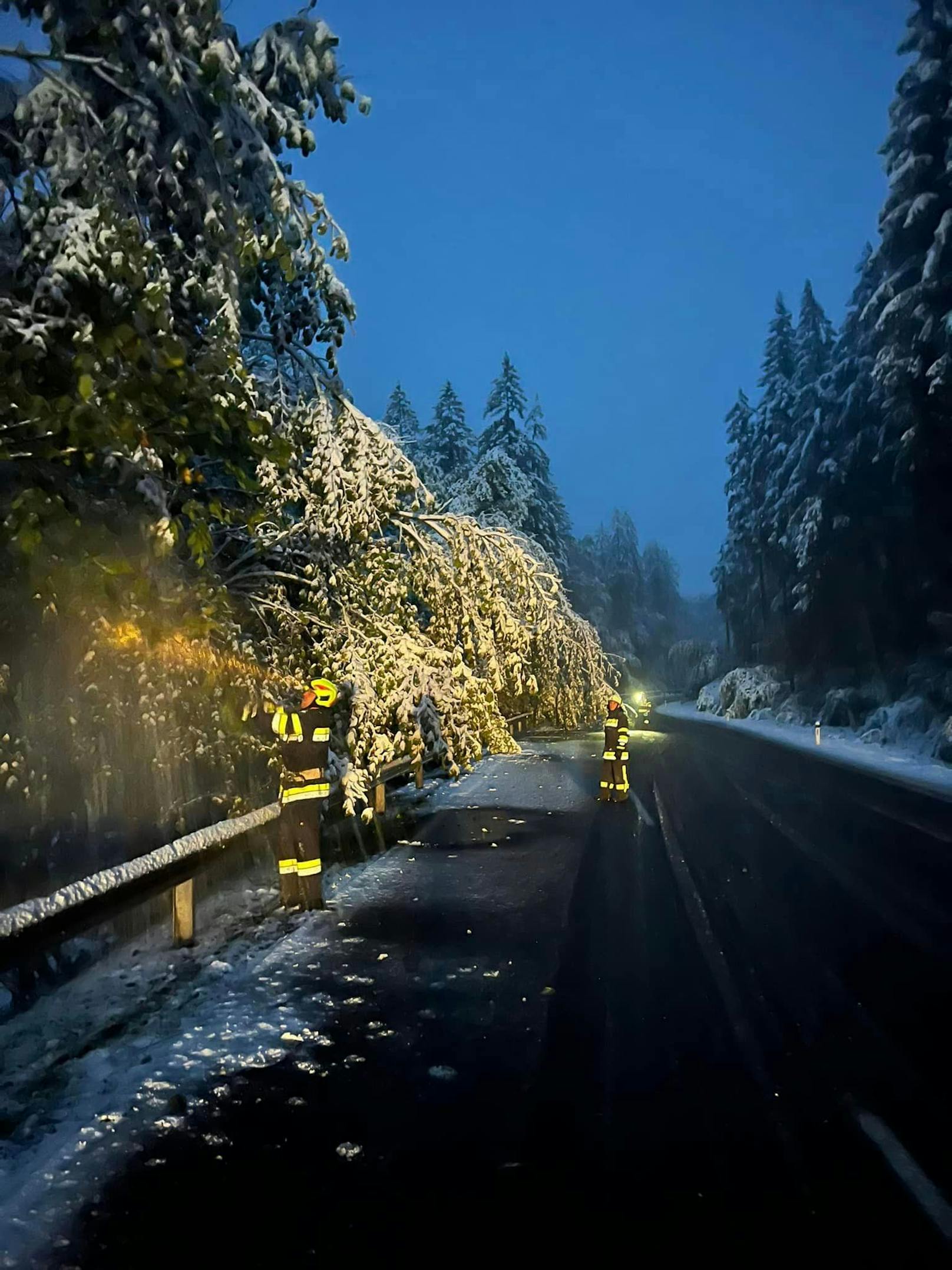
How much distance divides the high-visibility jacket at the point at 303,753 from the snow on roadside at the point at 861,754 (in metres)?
12.5

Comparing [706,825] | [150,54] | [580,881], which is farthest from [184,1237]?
[706,825]

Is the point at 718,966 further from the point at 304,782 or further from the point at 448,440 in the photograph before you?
the point at 448,440

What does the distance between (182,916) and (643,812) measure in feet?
27.8

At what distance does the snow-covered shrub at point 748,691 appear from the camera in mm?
45188

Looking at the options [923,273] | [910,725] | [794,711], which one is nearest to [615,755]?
[910,725]

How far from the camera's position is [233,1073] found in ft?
15.0

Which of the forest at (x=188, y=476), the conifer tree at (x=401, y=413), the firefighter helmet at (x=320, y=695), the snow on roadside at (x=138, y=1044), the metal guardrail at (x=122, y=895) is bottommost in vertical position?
the snow on roadside at (x=138, y=1044)

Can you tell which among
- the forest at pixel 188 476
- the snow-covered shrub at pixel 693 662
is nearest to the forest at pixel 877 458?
the snow-covered shrub at pixel 693 662

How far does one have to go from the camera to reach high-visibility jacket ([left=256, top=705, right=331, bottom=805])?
7.59 metres

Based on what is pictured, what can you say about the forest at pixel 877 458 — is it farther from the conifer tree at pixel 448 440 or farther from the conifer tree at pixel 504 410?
the conifer tree at pixel 448 440

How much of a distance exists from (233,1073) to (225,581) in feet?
17.7

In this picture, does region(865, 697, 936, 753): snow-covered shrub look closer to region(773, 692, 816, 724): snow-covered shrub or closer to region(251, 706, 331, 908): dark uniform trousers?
region(773, 692, 816, 724): snow-covered shrub

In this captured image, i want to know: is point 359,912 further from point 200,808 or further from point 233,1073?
point 233,1073

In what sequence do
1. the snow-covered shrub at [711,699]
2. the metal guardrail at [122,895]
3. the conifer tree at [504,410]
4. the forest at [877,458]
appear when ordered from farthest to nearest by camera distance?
the snow-covered shrub at [711,699] → the conifer tree at [504,410] → the forest at [877,458] → the metal guardrail at [122,895]
